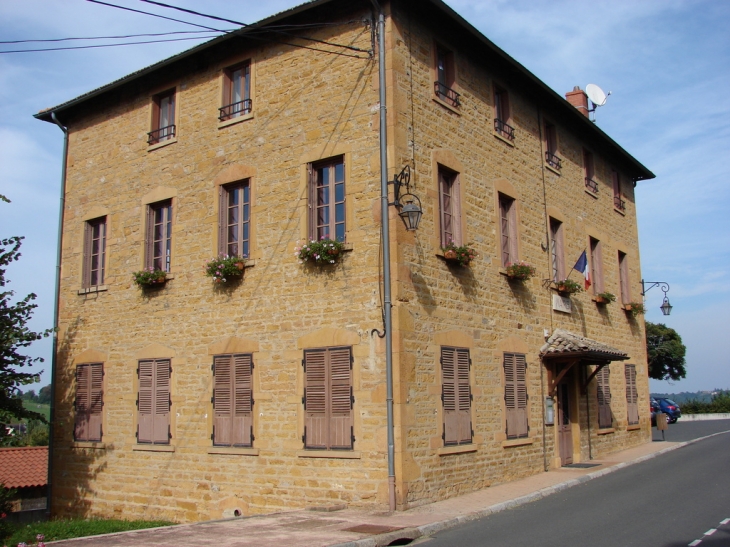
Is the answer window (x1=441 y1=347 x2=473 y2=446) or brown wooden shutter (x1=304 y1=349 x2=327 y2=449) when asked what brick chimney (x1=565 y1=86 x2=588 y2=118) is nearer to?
window (x1=441 y1=347 x2=473 y2=446)

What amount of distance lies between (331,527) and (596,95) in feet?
55.4

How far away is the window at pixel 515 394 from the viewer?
558 inches

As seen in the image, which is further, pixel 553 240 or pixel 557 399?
pixel 553 240

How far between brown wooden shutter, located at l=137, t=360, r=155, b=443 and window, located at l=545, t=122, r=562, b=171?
33.3 ft

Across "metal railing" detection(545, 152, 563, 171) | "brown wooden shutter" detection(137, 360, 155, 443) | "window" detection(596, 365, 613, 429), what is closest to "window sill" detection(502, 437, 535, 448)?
"window" detection(596, 365, 613, 429)

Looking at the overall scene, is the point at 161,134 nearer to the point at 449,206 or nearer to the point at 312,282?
the point at 312,282

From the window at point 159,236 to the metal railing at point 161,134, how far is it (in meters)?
1.37

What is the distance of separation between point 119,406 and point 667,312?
18329 mm

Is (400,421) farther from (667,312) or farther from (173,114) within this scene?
(667,312)

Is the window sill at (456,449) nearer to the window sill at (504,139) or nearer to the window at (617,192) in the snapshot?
the window sill at (504,139)

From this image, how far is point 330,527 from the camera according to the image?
9586 millimetres

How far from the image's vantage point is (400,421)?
11.0 metres

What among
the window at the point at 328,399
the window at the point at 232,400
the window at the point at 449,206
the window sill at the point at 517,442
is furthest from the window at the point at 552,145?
the window at the point at 232,400

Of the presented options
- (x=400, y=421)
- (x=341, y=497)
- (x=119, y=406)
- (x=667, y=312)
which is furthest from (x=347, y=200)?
(x=667, y=312)
